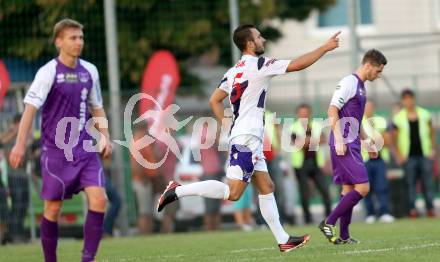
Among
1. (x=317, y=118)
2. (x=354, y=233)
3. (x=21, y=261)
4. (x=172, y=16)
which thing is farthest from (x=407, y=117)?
(x=21, y=261)

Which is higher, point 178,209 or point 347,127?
point 347,127

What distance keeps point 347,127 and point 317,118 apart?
28.2ft

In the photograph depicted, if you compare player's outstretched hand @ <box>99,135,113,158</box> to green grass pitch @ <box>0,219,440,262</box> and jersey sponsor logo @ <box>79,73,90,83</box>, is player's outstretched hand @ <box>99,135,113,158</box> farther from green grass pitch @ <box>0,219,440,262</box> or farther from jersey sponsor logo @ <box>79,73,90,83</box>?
green grass pitch @ <box>0,219,440,262</box>

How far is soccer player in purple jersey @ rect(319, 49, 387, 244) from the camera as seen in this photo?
11.4 meters

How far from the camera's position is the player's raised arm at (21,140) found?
8.97 m

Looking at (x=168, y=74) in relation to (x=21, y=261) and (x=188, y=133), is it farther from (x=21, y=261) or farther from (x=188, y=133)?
(x=21, y=261)

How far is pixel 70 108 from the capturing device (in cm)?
939

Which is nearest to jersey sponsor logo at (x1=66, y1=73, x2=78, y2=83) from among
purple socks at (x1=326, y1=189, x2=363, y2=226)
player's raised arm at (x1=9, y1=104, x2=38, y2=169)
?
player's raised arm at (x1=9, y1=104, x2=38, y2=169)

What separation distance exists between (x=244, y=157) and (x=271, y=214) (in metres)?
0.63

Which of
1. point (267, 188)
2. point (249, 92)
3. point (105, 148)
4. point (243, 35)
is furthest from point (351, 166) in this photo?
point (105, 148)

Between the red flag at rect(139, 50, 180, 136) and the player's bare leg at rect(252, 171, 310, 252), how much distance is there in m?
8.54

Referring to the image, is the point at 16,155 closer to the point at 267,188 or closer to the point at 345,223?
the point at 267,188

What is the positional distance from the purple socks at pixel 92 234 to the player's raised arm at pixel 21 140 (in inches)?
29.1

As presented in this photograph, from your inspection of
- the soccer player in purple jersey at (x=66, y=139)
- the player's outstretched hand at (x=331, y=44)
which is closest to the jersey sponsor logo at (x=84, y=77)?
the soccer player in purple jersey at (x=66, y=139)
